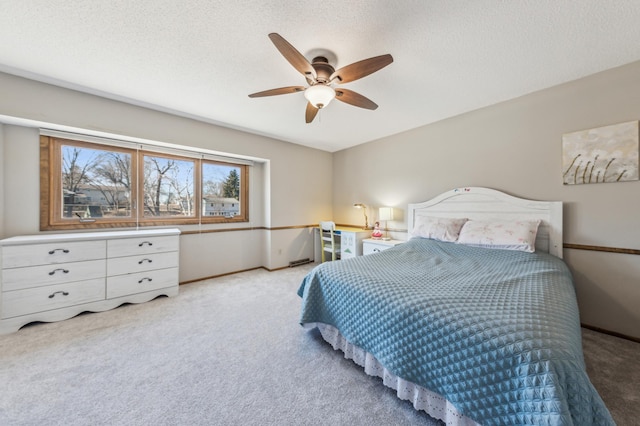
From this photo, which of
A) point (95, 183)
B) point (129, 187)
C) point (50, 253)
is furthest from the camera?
point (129, 187)

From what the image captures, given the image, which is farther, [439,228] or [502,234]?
[439,228]

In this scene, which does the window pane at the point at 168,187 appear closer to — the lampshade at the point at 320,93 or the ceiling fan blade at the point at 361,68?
the lampshade at the point at 320,93

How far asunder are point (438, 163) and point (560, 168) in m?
1.23

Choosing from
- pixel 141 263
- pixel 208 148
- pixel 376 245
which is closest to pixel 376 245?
pixel 376 245

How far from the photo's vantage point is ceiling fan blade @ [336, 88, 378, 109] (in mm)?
2014

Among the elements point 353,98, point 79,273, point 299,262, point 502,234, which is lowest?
point 299,262

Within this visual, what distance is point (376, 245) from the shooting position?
3.60 meters

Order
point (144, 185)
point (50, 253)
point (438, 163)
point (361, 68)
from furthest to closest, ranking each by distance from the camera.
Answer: point (438, 163) → point (144, 185) → point (50, 253) → point (361, 68)

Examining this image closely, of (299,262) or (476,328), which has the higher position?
(476,328)

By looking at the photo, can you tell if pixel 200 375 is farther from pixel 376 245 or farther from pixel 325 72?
pixel 376 245

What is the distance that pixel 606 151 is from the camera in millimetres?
2129

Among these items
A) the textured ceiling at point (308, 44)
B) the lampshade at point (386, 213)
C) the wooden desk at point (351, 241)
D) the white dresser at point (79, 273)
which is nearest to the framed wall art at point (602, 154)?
the textured ceiling at point (308, 44)

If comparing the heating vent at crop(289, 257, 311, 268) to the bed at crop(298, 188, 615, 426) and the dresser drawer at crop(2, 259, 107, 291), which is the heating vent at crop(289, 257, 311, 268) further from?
the dresser drawer at crop(2, 259, 107, 291)

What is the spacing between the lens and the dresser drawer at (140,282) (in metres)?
2.59
